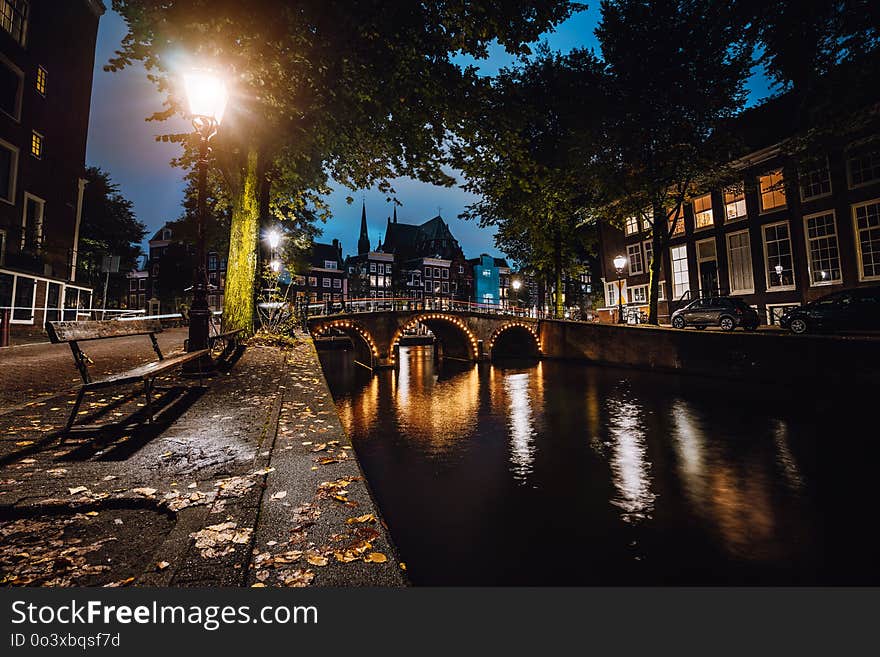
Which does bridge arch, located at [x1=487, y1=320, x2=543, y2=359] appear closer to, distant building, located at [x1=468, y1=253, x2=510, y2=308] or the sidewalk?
the sidewalk

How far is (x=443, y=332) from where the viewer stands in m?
34.4

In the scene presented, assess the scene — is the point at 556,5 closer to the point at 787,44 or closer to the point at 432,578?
the point at 787,44

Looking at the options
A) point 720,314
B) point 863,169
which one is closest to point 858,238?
point 863,169

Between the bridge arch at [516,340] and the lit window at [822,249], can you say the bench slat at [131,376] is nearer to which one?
the lit window at [822,249]

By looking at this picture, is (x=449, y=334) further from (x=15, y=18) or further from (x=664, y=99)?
(x=15, y=18)

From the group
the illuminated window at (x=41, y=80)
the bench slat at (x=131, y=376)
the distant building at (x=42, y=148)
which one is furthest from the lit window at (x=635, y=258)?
the illuminated window at (x=41, y=80)

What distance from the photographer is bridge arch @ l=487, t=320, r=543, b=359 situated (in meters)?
30.2

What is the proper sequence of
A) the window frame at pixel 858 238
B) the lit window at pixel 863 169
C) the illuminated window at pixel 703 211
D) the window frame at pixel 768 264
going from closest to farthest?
the lit window at pixel 863 169, the window frame at pixel 858 238, the window frame at pixel 768 264, the illuminated window at pixel 703 211

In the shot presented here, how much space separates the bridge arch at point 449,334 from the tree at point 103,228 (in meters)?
22.2

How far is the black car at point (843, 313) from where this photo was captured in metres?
12.9

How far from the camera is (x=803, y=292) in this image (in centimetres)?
1936

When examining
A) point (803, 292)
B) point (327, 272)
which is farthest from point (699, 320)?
point (327, 272)

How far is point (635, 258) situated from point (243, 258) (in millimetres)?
26935

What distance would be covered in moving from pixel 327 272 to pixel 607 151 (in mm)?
43619
